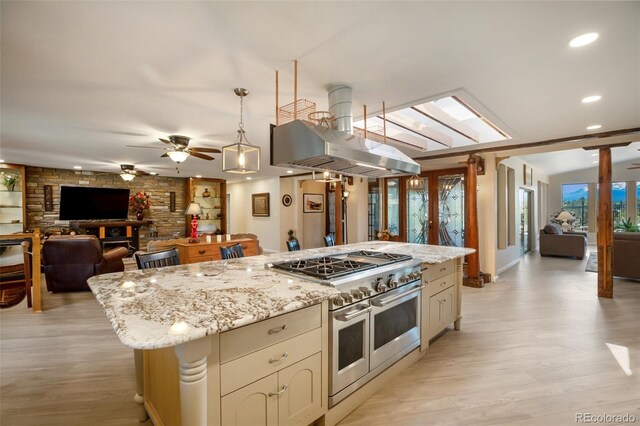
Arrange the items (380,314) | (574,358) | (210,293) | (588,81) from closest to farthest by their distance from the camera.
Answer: (210,293) < (380,314) < (588,81) < (574,358)

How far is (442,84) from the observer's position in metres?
2.42

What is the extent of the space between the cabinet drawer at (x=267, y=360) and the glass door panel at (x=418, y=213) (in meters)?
5.70

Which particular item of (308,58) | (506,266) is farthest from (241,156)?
(506,266)

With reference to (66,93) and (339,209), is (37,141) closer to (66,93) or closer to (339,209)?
(66,93)

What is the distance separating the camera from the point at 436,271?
273 centimetres

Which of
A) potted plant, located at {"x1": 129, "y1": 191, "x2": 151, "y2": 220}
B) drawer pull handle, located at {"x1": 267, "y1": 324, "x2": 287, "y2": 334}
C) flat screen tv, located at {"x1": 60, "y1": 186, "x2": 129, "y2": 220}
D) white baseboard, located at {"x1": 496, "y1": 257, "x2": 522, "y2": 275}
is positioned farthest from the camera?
potted plant, located at {"x1": 129, "y1": 191, "x2": 151, "y2": 220}

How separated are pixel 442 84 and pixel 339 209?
517 centimetres

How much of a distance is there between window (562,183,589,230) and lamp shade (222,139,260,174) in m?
11.4

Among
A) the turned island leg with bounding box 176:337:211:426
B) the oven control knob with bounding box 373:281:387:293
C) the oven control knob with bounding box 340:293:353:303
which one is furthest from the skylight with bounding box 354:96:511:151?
the turned island leg with bounding box 176:337:211:426

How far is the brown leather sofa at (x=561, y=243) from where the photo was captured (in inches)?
289

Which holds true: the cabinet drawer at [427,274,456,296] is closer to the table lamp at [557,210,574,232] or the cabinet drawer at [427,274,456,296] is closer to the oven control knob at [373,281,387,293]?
the oven control knob at [373,281,387,293]

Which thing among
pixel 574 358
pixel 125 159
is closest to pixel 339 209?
pixel 125 159

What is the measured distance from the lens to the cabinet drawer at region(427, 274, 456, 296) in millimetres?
2641

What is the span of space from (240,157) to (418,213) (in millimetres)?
5336
